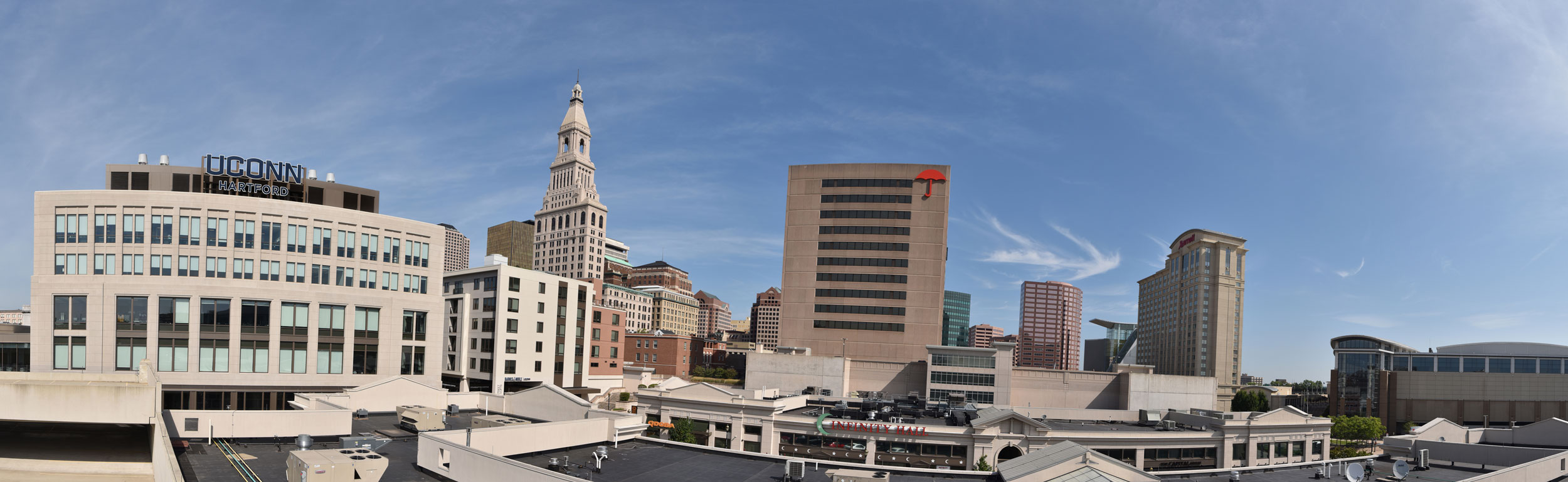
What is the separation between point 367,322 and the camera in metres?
81.4

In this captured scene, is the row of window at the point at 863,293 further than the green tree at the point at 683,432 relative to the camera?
Yes

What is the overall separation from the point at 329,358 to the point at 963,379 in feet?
304

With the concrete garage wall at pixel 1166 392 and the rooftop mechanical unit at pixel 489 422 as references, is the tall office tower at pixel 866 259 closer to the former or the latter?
the concrete garage wall at pixel 1166 392

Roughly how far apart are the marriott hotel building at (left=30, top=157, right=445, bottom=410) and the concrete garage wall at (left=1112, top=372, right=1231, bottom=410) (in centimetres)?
10605

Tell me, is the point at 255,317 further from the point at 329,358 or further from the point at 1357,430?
the point at 1357,430

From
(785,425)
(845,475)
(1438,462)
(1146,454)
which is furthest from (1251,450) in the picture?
(845,475)

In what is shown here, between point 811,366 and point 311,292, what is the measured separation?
8023 cm

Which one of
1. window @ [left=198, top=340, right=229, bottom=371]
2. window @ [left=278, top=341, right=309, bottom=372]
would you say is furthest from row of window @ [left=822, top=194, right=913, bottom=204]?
window @ [left=198, top=340, right=229, bottom=371]

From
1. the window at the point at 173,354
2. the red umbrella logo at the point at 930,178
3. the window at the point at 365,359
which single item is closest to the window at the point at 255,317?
the window at the point at 173,354

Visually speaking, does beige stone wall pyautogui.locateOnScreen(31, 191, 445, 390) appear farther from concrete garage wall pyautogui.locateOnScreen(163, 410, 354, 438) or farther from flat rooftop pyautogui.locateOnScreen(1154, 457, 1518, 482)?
flat rooftop pyautogui.locateOnScreen(1154, 457, 1518, 482)

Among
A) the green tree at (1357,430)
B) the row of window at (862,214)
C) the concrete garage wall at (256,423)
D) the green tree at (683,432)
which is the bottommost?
the green tree at (1357,430)

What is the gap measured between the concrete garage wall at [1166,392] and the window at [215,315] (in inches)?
4850

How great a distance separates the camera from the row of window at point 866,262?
154 meters

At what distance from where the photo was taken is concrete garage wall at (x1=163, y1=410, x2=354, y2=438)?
132 ft
